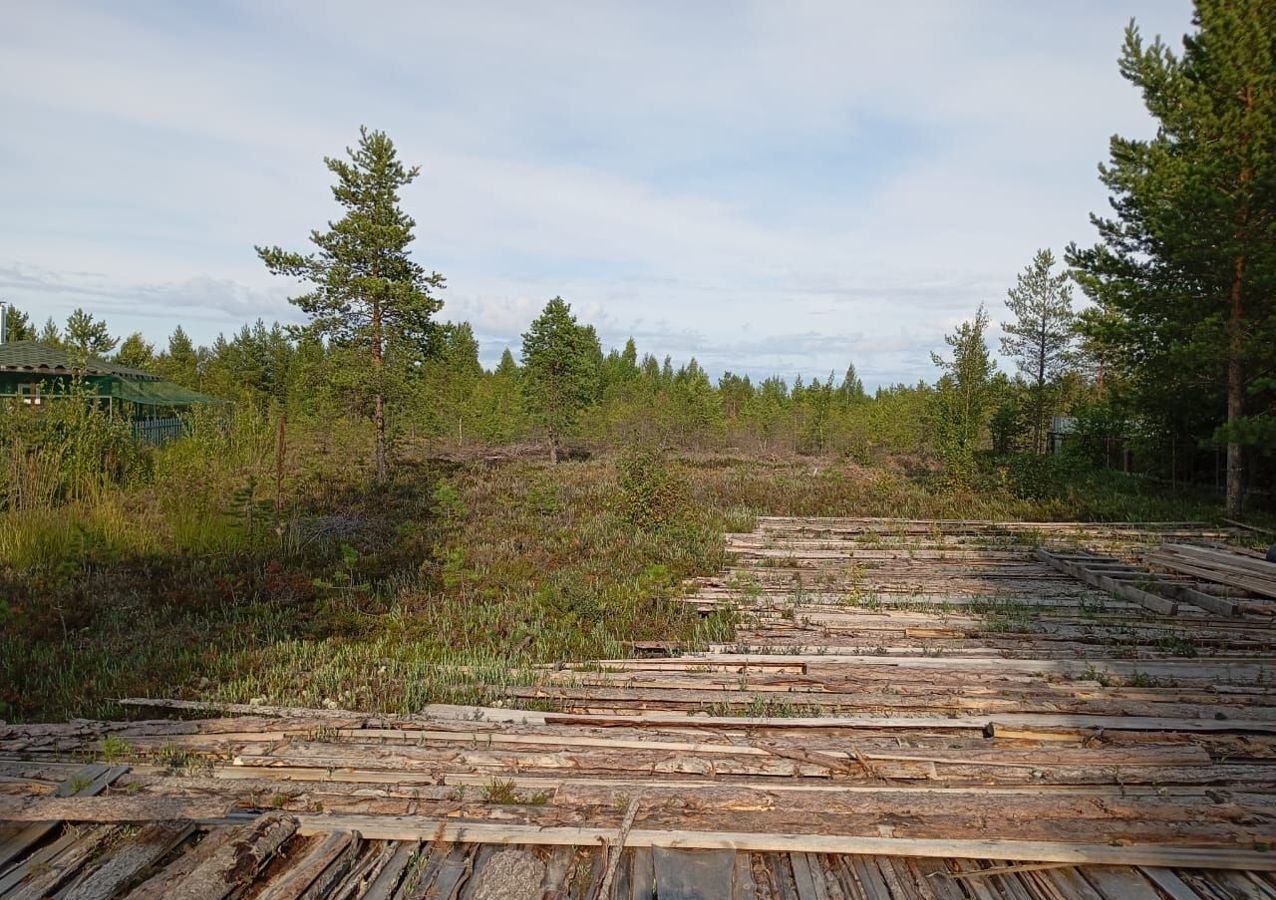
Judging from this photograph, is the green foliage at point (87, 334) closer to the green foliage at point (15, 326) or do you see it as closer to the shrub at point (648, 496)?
the green foliage at point (15, 326)

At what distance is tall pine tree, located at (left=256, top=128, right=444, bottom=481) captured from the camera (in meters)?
17.6

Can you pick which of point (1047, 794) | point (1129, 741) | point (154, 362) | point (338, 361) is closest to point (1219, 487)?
point (1129, 741)

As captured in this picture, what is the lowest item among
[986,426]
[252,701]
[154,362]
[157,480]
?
[252,701]

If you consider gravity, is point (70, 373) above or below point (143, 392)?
above

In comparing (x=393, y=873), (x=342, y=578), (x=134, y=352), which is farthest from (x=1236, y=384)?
(x=134, y=352)

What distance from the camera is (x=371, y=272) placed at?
716 inches

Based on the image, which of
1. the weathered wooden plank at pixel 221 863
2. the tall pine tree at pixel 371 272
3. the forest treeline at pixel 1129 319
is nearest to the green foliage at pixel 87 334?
the forest treeline at pixel 1129 319

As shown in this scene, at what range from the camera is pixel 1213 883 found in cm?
305

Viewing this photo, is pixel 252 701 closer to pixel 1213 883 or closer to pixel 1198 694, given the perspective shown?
pixel 1213 883

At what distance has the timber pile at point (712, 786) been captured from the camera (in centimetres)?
306

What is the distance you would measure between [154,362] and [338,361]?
120 feet

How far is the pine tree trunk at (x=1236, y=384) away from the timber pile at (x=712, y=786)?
10318 millimetres

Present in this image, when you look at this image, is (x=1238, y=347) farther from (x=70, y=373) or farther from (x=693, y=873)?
(x=70, y=373)

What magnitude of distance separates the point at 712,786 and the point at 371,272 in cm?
1760
